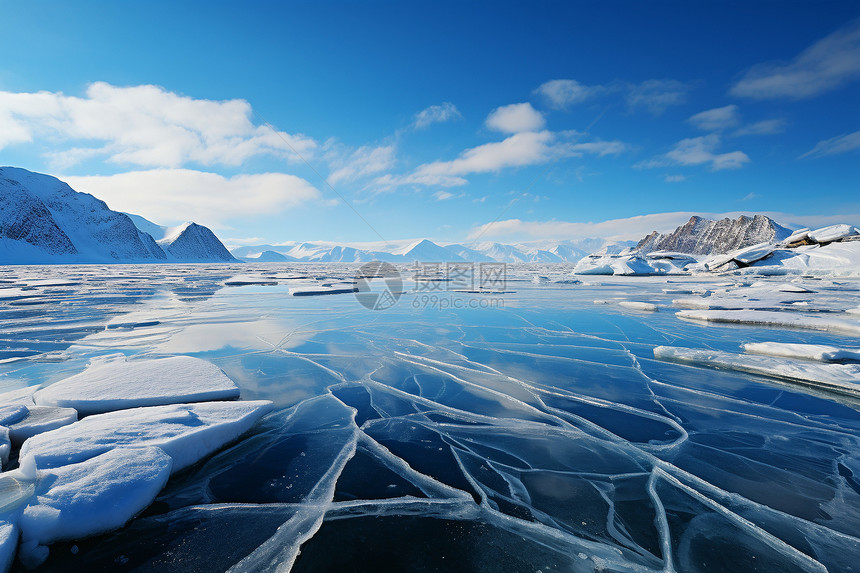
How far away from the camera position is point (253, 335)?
8.13 metres

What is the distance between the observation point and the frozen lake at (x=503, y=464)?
7.11ft

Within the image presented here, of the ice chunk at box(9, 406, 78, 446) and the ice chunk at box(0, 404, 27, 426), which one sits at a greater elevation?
the ice chunk at box(0, 404, 27, 426)

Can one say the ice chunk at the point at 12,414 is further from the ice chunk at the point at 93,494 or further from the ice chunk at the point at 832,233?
the ice chunk at the point at 832,233

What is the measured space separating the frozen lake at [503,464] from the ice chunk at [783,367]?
4 centimetres

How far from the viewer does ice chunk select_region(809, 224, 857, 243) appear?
34.6 m

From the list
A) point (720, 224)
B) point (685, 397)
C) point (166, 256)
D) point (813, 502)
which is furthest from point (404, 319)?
point (166, 256)

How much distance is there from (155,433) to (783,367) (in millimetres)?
7950

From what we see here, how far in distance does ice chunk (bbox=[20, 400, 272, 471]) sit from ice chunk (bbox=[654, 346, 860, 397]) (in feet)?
22.1

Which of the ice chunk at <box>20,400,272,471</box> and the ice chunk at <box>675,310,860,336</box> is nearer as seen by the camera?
the ice chunk at <box>20,400,272,471</box>

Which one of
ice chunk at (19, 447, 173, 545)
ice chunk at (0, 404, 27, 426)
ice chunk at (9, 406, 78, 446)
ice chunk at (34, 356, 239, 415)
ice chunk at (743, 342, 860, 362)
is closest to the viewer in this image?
ice chunk at (19, 447, 173, 545)

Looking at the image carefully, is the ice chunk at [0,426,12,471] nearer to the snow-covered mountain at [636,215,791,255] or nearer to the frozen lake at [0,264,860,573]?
the frozen lake at [0,264,860,573]

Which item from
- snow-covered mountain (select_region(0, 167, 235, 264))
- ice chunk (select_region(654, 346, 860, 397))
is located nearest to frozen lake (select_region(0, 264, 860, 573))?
ice chunk (select_region(654, 346, 860, 397))

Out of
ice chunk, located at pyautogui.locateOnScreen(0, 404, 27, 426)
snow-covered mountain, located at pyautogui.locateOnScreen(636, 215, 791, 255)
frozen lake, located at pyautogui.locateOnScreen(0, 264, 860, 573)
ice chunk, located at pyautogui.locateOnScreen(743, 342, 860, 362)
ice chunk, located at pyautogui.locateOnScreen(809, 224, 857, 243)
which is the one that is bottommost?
frozen lake, located at pyautogui.locateOnScreen(0, 264, 860, 573)

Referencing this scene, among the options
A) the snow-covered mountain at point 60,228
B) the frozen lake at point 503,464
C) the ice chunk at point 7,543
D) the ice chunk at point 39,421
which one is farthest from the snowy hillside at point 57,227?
the ice chunk at point 7,543
